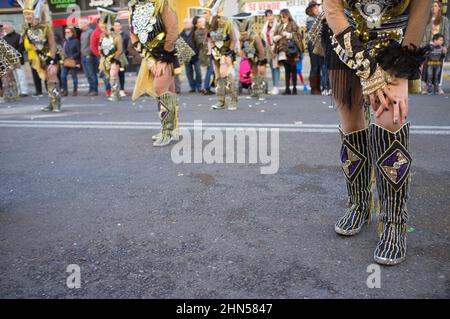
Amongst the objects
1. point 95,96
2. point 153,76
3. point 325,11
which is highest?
point 325,11

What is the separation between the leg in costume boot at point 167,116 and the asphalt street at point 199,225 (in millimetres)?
276

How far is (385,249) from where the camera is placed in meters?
2.38

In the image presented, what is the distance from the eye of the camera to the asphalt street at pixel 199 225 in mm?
2197

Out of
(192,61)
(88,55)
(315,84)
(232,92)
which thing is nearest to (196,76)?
(192,61)

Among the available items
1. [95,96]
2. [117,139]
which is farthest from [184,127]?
[95,96]

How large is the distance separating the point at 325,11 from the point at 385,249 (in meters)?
1.33

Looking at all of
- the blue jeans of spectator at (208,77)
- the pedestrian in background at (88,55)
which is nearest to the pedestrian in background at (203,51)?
the blue jeans of spectator at (208,77)

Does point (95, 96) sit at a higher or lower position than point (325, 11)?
lower

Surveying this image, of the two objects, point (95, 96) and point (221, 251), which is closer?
point (221, 251)

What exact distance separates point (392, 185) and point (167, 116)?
3.79 meters

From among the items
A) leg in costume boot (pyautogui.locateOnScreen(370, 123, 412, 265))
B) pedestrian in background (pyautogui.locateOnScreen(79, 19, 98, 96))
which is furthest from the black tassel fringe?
pedestrian in background (pyautogui.locateOnScreen(79, 19, 98, 96))

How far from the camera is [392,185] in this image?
7.88 ft

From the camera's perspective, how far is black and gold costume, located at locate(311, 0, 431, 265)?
227cm
